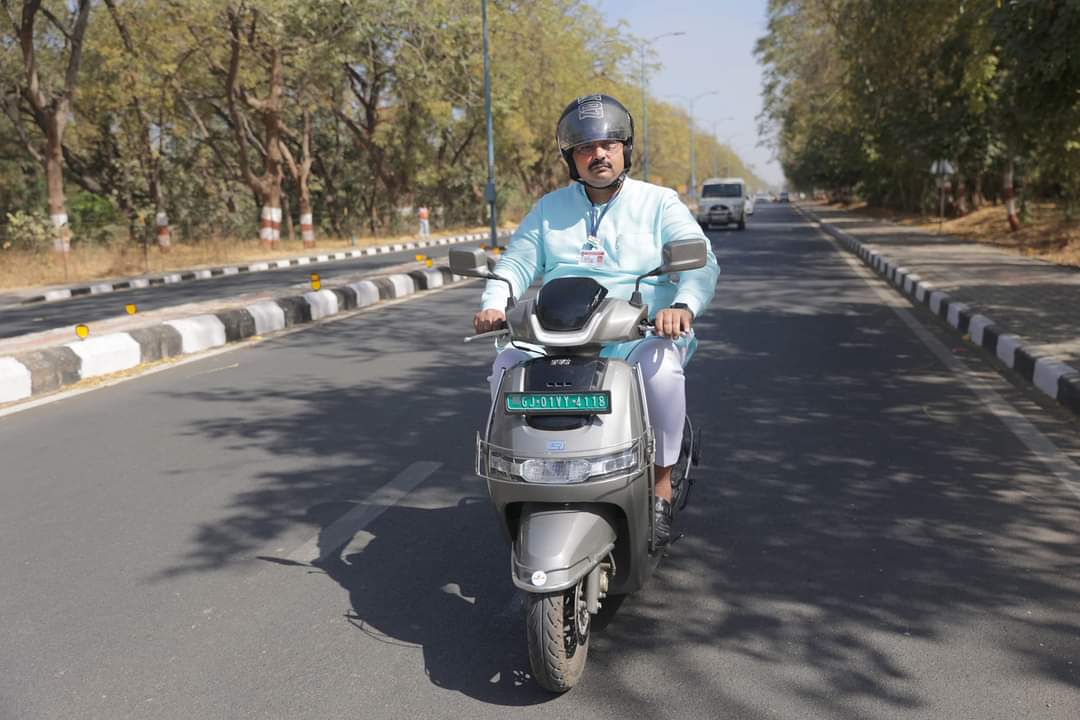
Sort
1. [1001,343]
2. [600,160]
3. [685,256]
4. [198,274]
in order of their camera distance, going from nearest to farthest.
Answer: [685,256], [600,160], [1001,343], [198,274]

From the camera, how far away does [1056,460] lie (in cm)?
516

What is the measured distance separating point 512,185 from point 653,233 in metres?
49.4

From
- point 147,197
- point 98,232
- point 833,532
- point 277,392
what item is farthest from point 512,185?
point 833,532

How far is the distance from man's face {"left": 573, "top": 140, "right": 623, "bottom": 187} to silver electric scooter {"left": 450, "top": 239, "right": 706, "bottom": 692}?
501mm

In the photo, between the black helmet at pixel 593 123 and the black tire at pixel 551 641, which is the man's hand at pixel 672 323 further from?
the black tire at pixel 551 641

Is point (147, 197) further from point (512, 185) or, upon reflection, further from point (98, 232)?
point (512, 185)

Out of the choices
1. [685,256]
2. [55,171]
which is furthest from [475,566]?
[55,171]

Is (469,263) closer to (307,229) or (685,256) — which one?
(685,256)

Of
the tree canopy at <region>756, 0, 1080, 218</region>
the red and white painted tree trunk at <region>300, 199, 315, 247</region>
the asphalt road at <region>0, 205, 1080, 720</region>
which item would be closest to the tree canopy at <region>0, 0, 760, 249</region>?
the red and white painted tree trunk at <region>300, 199, 315, 247</region>

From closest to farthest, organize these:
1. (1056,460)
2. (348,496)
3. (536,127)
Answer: (348,496)
(1056,460)
(536,127)

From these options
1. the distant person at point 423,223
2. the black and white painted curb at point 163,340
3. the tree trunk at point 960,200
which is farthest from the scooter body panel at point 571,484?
the distant person at point 423,223

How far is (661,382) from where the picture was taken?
10.7 ft

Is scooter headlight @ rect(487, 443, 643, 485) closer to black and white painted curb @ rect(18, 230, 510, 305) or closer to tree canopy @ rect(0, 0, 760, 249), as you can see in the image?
black and white painted curb @ rect(18, 230, 510, 305)

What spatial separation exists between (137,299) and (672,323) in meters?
14.1
